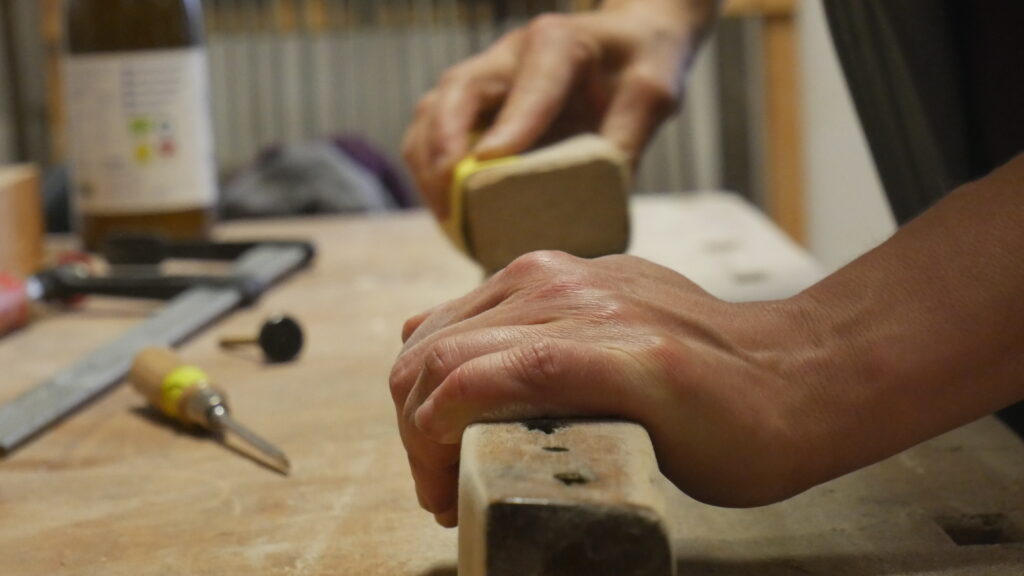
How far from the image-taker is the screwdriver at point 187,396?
63 cm

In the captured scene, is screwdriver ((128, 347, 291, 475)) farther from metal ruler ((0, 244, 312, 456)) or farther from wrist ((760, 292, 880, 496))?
wrist ((760, 292, 880, 496))

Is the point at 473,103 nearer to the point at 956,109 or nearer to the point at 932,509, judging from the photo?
the point at 956,109

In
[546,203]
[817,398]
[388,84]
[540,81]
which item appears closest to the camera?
[817,398]

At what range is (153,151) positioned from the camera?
47.0 inches

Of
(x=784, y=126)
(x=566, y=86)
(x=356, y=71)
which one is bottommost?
(x=784, y=126)

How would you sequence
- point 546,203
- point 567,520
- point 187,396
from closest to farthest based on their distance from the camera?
point 567,520 < point 187,396 < point 546,203

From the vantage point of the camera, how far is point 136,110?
1182 millimetres

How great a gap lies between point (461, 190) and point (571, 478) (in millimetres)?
466

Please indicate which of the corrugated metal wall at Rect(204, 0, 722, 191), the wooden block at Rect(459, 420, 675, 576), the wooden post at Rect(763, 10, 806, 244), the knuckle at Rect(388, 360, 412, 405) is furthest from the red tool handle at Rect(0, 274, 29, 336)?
the wooden post at Rect(763, 10, 806, 244)

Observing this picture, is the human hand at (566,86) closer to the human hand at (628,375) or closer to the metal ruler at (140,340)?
the metal ruler at (140,340)

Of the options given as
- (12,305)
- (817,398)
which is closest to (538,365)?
(817,398)

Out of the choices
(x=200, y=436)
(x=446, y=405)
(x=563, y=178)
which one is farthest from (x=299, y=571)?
(x=563, y=178)

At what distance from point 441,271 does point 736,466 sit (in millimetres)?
755

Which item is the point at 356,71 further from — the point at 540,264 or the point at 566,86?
the point at 540,264
